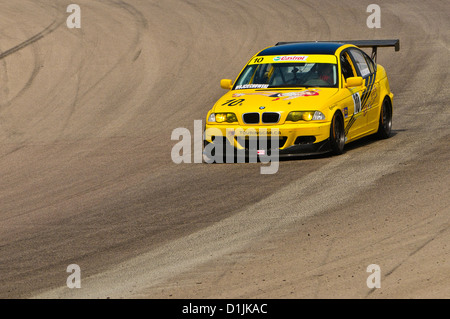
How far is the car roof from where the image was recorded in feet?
48.6

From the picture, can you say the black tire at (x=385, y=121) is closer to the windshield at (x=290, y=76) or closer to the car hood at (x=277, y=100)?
the windshield at (x=290, y=76)

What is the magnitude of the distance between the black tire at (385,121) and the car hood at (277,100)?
4.73ft

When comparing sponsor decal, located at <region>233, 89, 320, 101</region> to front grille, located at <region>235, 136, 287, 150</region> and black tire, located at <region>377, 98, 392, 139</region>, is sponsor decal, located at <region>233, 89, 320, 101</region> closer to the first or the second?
front grille, located at <region>235, 136, 287, 150</region>

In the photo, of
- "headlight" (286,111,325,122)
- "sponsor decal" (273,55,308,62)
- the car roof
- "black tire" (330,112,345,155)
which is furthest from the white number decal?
"headlight" (286,111,325,122)

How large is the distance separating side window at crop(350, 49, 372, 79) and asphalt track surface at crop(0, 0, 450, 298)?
1064 millimetres

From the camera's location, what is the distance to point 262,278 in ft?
26.7

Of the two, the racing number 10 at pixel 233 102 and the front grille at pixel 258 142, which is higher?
the racing number 10 at pixel 233 102

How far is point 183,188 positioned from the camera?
1225cm

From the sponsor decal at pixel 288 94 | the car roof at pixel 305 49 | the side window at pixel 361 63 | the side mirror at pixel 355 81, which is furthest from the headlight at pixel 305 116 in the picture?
the side window at pixel 361 63

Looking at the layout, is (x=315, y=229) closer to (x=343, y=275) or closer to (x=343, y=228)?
(x=343, y=228)

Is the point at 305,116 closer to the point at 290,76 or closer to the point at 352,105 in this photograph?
the point at 352,105

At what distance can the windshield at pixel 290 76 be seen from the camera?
14.4 metres

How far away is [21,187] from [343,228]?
512 centimetres

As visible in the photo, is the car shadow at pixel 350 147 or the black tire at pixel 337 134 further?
the car shadow at pixel 350 147
